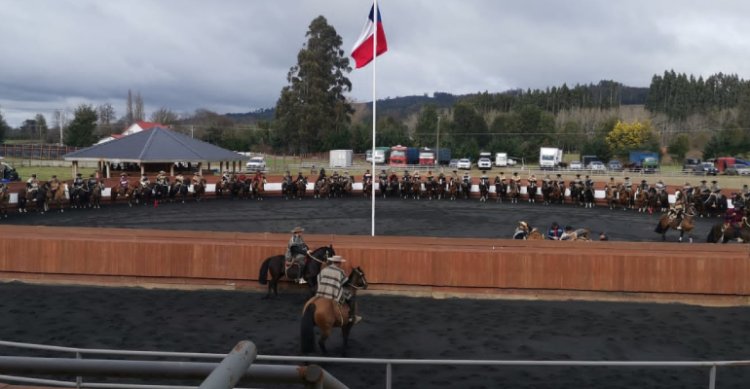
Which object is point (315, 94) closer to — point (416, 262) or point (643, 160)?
point (643, 160)

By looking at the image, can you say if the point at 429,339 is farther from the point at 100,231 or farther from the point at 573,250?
the point at 100,231

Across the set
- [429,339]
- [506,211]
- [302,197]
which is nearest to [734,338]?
[429,339]

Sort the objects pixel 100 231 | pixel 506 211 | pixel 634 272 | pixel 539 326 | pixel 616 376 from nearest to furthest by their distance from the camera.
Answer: pixel 616 376 → pixel 539 326 → pixel 634 272 → pixel 100 231 → pixel 506 211

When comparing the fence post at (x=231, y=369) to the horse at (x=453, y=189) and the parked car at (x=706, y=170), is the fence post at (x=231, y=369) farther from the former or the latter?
the parked car at (x=706, y=170)

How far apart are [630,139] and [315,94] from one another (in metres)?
44.5

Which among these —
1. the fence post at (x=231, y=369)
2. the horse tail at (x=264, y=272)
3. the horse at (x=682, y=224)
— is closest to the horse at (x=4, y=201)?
the horse tail at (x=264, y=272)

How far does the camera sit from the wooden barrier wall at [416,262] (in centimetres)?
1360

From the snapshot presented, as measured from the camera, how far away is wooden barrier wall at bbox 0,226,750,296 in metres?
13.6

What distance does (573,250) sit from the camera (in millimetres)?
14102

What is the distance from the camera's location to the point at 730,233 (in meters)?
19.1

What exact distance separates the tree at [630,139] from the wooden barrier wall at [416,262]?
77.8 metres

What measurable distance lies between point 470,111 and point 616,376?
8989 centimetres

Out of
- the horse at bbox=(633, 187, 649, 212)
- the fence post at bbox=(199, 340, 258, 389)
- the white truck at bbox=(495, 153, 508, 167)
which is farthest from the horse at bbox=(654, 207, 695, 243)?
the white truck at bbox=(495, 153, 508, 167)

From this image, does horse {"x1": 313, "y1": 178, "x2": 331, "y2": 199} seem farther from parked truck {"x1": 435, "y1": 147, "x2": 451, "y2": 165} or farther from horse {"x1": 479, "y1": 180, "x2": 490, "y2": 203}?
parked truck {"x1": 435, "y1": 147, "x2": 451, "y2": 165}
